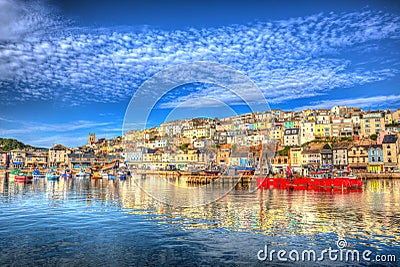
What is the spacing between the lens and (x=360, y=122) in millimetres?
85125

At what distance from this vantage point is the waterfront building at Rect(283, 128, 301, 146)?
288ft

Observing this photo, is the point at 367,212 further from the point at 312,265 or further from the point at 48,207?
the point at 48,207

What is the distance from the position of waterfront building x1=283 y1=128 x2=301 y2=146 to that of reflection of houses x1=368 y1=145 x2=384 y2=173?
21574 mm

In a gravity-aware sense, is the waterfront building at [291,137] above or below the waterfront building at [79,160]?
above

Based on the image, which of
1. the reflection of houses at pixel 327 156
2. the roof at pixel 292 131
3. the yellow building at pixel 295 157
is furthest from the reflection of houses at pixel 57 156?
the reflection of houses at pixel 327 156

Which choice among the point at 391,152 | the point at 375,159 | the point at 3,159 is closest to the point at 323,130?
the point at 375,159

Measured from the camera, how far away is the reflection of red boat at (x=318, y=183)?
3534cm

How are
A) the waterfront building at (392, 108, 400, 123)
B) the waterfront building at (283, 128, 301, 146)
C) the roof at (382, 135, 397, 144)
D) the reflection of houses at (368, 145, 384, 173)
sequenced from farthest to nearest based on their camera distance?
the waterfront building at (283, 128, 301, 146)
the waterfront building at (392, 108, 400, 123)
the reflection of houses at (368, 145, 384, 173)
the roof at (382, 135, 397, 144)

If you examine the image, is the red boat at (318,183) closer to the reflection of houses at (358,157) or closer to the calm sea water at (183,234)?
the calm sea water at (183,234)

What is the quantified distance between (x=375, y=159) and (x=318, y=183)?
122ft

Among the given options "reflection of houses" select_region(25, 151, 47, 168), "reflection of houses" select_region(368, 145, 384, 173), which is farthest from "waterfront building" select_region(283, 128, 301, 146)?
"reflection of houses" select_region(25, 151, 47, 168)

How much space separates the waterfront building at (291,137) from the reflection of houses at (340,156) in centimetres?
1634

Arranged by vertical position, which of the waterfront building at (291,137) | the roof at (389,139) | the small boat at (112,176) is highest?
the waterfront building at (291,137)

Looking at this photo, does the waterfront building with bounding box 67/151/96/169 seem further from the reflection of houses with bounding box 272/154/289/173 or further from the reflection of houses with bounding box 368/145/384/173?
the reflection of houses with bounding box 368/145/384/173
